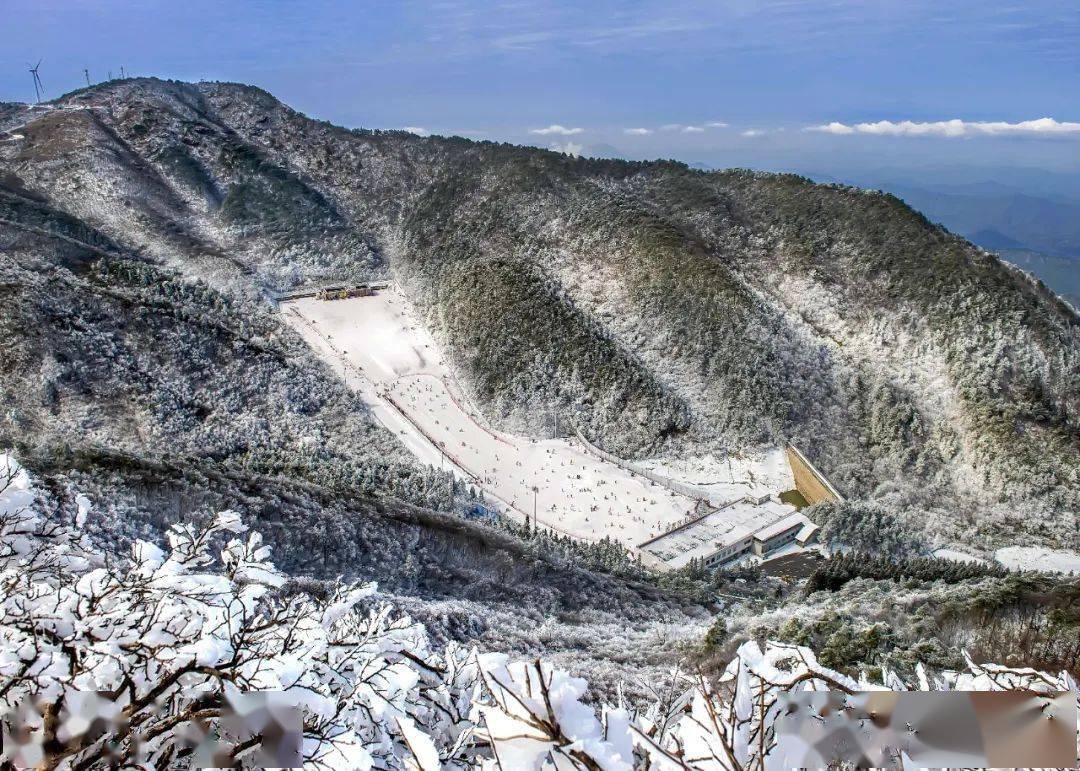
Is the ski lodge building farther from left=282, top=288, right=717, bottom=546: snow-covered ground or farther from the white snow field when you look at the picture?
left=282, top=288, right=717, bottom=546: snow-covered ground

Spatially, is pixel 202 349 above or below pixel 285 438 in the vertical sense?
above

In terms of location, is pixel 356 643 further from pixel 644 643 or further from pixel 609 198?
pixel 609 198

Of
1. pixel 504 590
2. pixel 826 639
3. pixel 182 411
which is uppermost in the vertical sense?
pixel 182 411

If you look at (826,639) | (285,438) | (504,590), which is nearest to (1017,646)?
(826,639)

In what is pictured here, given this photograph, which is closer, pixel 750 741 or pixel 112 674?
pixel 750 741

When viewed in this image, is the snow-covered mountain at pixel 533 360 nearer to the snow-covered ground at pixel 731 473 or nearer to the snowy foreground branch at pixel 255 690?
the snow-covered ground at pixel 731 473

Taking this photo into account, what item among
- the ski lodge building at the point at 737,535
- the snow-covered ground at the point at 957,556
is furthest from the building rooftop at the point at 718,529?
the snow-covered ground at the point at 957,556
